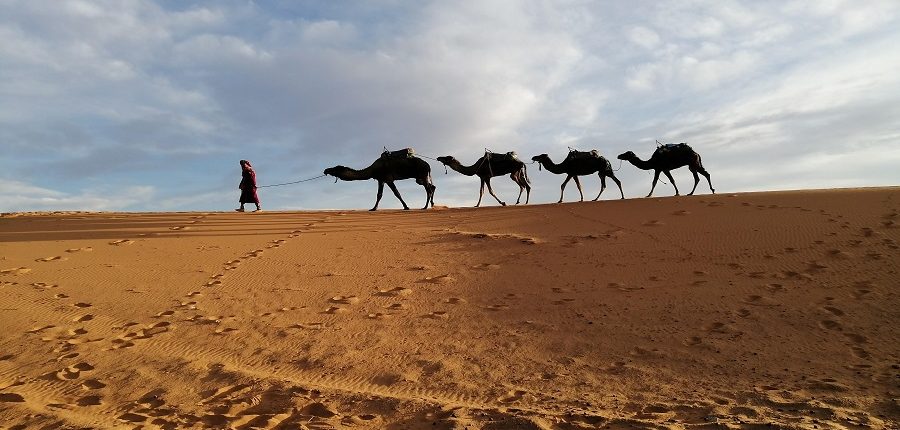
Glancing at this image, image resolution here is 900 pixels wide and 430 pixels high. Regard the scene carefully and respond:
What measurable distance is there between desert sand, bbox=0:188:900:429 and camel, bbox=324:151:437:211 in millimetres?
5689

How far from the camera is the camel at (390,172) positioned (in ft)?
65.5

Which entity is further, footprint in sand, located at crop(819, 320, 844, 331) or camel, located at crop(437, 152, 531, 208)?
camel, located at crop(437, 152, 531, 208)

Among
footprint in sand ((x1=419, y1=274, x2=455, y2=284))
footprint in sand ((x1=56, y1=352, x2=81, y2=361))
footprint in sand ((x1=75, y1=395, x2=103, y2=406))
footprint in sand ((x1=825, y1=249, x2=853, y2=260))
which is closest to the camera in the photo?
footprint in sand ((x1=75, y1=395, x2=103, y2=406))

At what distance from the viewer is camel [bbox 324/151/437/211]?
65.5ft

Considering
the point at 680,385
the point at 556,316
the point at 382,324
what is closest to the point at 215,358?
the point at 382,324

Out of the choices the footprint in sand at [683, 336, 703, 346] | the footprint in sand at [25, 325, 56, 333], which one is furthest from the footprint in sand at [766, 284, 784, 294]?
the footprint in sand at [25, 325, 56, 333]

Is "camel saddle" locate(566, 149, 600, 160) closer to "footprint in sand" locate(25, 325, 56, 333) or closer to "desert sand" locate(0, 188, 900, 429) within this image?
"desert sand" locate(0, 188, 900, 429)

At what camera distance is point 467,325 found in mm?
7922

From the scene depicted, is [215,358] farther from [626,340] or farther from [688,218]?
[688,218]

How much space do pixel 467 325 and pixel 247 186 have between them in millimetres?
13968

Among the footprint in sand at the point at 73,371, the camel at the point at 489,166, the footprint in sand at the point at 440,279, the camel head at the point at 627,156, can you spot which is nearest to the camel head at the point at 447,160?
the camel at the point at 489,166

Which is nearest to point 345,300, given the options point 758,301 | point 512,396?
point 512,396

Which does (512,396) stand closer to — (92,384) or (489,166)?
(92,384)

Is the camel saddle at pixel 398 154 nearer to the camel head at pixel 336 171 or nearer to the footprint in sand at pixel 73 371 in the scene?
the camel head at pixel 336 171
